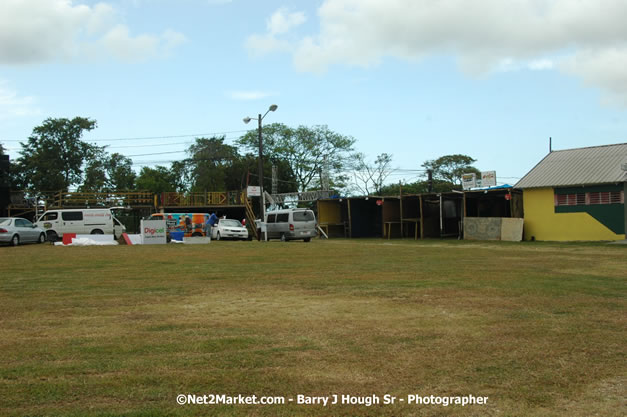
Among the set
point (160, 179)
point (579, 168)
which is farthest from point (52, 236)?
point (160, 179)

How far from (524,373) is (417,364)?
2.75 feet

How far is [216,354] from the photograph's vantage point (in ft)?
16.3

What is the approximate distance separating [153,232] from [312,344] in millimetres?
20942

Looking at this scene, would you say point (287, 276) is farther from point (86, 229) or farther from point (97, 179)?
point (97, 179)

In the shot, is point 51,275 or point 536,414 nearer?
point 536,414

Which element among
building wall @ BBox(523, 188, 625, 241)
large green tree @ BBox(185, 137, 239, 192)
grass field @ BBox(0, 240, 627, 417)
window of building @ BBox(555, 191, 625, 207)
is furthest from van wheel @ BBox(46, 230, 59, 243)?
large green tree @ BBox(185, 137, 239, 192)

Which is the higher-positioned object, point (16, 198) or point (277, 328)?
point (16, 198)

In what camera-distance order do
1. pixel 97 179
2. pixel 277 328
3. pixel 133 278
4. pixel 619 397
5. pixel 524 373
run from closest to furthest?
pixel 619 397 → pixel 524 373 → pixel 277 328 → pixel 133 278 → pixel 97 179

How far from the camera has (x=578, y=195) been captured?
2706cm

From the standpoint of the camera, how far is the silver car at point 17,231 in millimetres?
23984

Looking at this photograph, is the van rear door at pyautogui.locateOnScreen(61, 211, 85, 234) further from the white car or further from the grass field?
the grass field

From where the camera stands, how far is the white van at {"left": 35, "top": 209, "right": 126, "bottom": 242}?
2878 cm

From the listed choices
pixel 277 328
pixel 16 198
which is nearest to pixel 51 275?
pixel 277 328

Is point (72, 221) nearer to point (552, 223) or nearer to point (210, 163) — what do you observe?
point (552, 223)
